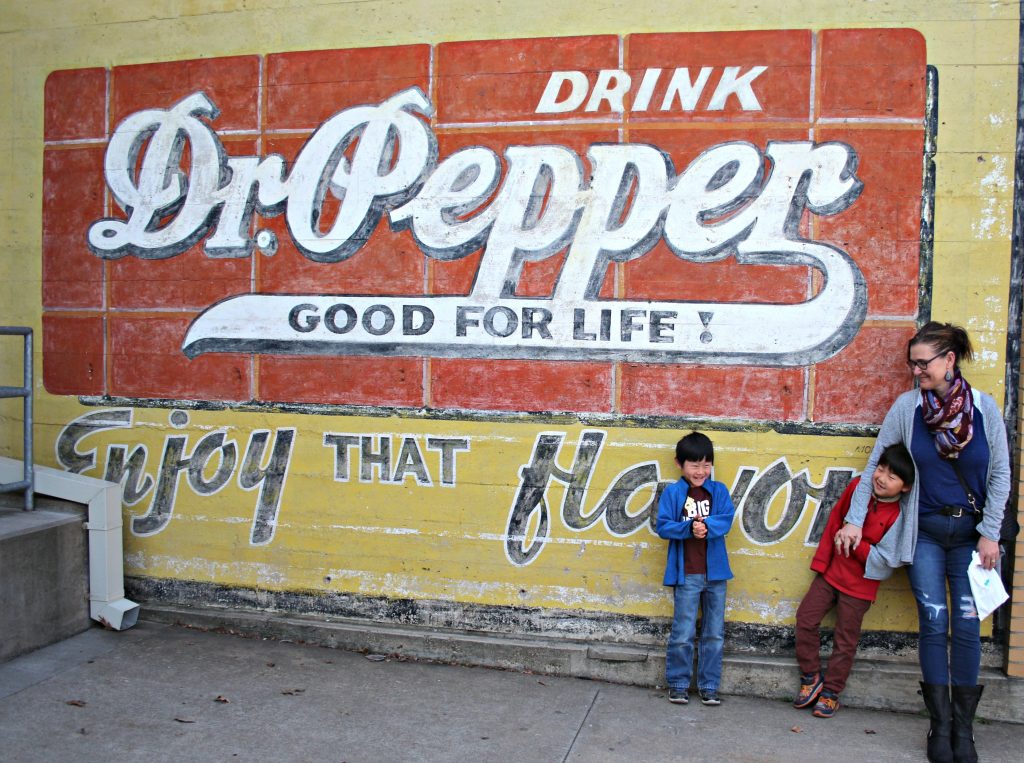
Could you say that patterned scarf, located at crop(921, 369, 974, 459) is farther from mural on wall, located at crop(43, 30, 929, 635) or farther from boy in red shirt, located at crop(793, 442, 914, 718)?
mural on wall, located at crop(43, 30, 929, 635)

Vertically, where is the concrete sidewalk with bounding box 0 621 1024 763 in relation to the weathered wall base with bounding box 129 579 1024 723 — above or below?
below

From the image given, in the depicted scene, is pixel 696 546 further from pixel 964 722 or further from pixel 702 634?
pixel 964 722

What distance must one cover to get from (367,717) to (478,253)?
2755mm

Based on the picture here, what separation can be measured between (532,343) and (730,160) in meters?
1.59

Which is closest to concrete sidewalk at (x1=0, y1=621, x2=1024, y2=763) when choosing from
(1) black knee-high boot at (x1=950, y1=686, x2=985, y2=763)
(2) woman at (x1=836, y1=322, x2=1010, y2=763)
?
(1) black knee-high boot at (x1=950, y1=686, x2=985, y2=763)

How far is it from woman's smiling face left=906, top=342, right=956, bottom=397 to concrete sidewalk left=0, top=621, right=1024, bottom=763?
6.03 ft

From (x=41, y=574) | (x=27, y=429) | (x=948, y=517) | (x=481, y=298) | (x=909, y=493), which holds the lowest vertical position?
(x=41, y=574)

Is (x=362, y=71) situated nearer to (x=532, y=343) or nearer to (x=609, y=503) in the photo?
(x=532, y=343)

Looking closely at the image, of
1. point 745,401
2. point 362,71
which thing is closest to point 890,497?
point 745,401

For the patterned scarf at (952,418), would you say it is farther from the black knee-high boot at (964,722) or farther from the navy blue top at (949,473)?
the black knee-high boot at (964,722)

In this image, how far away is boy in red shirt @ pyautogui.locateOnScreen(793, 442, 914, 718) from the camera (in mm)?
4750

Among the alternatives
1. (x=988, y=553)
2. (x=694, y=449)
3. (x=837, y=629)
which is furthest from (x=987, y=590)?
(x=694, y=449)

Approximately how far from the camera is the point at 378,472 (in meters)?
5.76

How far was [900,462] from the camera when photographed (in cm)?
471
